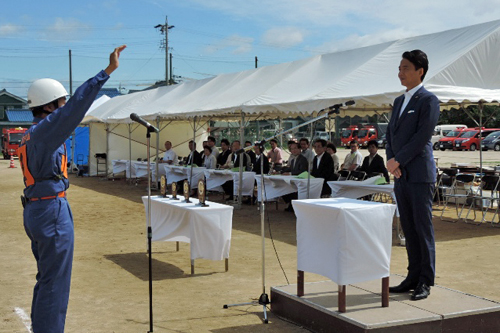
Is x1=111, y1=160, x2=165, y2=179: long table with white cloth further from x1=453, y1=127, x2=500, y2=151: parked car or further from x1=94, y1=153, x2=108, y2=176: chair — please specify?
x1=453, y1=127, x2=500, y2=151: parked car

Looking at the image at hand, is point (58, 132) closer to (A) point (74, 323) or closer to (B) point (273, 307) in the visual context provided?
(A) point (74, 323)

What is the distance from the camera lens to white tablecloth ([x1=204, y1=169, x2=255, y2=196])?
1406cm

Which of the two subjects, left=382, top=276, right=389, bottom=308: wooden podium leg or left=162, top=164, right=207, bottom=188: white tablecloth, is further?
left=162, top=164, right=207, bottom=188: white tablecloth

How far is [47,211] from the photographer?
12.7ft

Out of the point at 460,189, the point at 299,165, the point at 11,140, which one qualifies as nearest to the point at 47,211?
the point at 299,165

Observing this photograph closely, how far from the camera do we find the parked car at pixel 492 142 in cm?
4125

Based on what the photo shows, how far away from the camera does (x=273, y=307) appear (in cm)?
550

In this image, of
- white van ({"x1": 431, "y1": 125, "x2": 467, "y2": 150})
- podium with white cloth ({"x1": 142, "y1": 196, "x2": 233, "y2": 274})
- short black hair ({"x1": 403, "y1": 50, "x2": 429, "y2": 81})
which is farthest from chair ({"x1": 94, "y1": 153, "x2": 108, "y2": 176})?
white van ({"x1": 431, "y1": 125, "x2": 467, "y2": 150})

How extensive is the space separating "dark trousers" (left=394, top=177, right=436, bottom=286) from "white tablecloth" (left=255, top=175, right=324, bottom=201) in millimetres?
6602

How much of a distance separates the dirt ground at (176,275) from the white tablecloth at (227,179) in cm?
203

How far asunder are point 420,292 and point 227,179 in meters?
10.2

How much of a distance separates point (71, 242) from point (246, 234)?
647 cm

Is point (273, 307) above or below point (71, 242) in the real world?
below

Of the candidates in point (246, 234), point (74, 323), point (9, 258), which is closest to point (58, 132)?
point (74, 323)
